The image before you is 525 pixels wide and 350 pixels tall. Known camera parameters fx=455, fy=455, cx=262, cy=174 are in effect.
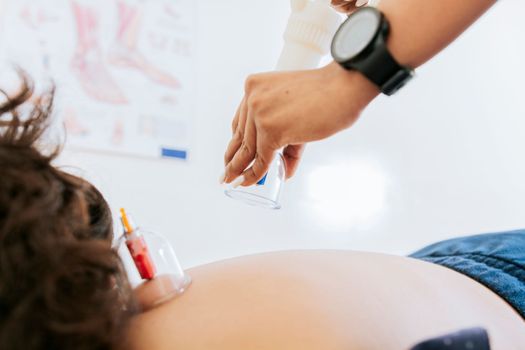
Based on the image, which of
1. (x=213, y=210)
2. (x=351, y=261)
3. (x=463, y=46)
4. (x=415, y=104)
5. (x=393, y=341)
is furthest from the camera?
(x=463, y=46)

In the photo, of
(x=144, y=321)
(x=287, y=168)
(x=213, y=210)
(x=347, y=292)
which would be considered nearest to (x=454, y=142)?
(x=213, y=210)

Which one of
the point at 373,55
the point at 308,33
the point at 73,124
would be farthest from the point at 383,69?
the point at 73,124

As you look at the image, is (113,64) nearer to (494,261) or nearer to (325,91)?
(325,91)

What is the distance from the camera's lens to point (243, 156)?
2.23ft

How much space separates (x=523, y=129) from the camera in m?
1.99

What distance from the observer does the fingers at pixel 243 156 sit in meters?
0.66

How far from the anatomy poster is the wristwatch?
0.80 metres

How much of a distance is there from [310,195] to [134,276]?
2.22 ft

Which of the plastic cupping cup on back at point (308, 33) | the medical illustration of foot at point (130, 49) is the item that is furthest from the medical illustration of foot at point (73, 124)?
the plastic cupping cup on back at point (308, 33)

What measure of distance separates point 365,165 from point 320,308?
3.70ft

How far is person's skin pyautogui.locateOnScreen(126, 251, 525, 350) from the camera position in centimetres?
52

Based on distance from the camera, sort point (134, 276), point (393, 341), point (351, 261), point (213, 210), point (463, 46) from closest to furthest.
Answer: point (393, 341)
point (351, 261)
point (134, 276)
point (213, 210)
point (463, 46)

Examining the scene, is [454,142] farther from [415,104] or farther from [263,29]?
[263,29]

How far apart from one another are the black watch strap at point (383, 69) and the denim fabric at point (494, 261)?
1.27ft
